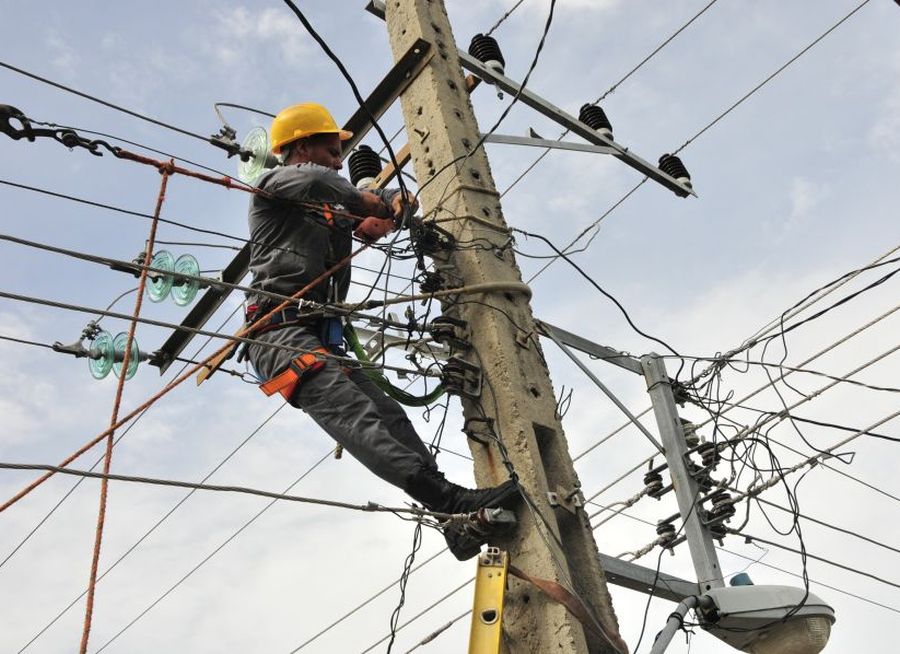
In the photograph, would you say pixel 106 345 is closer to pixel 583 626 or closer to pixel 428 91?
pixel 428 91

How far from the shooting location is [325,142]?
5.72 metres

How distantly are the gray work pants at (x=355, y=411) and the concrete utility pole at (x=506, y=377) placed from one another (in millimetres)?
355

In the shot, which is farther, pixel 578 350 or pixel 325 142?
pixel 578 350

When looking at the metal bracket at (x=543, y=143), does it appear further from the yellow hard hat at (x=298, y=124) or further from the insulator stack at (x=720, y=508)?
the insulator stack at (x=720, y=508)

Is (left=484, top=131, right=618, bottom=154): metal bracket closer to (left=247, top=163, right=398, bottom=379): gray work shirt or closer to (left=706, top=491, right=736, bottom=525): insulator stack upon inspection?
(left=247, top=163, right=398, bottom=379): gray work shirt

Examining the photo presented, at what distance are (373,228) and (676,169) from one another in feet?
12.6

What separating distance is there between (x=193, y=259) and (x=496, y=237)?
1510 mm

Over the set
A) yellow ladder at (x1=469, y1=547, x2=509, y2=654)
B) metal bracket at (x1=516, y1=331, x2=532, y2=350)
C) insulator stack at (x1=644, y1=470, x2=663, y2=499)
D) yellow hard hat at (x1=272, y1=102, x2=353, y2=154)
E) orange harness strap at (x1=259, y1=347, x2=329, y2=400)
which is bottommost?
yellow ladder at (x1=469, y1=547, x2=509, y2=654)

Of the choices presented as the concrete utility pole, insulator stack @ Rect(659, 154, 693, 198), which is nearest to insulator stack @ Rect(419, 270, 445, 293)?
the concrete utility pole

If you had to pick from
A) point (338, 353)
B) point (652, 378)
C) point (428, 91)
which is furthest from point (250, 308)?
point (652, 378)

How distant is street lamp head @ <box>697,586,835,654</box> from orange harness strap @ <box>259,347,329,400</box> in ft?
6.95

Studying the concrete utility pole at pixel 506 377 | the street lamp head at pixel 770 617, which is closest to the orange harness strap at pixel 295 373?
the concrete utility pole at pixel 506 377

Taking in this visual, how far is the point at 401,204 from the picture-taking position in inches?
203

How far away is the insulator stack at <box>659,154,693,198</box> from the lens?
8.37 m
